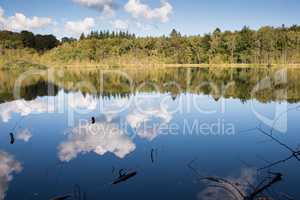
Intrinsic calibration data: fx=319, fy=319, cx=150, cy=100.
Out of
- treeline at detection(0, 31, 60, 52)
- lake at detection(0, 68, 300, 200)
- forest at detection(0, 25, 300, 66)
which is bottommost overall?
lake at detection(0, 68, 300, 200)

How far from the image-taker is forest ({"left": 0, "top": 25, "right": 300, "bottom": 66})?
233 ft

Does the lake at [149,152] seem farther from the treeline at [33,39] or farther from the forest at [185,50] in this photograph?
the treeline at [33,39]

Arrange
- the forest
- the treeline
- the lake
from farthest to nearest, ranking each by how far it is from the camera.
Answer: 1. the treeline
2. the forest
3. the lake

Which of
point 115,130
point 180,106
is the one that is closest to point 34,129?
point 115,130

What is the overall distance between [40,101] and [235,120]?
1236 centimetres

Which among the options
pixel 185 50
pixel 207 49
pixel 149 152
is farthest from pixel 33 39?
pixel 149 152

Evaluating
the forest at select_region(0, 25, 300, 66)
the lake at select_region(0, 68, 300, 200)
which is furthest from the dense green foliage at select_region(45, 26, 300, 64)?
the lake at select_region(0, 68, 300, 200)

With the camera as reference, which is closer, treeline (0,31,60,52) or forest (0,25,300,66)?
forest (0,25,300,66)

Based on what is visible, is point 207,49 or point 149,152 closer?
point 149,152

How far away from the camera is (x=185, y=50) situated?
274 feet

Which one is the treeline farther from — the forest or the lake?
the lake

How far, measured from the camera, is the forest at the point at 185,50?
7094cm

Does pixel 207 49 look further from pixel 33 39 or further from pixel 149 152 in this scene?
pixel 149 152

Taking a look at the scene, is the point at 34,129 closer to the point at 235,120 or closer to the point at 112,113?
the point at 112,113
